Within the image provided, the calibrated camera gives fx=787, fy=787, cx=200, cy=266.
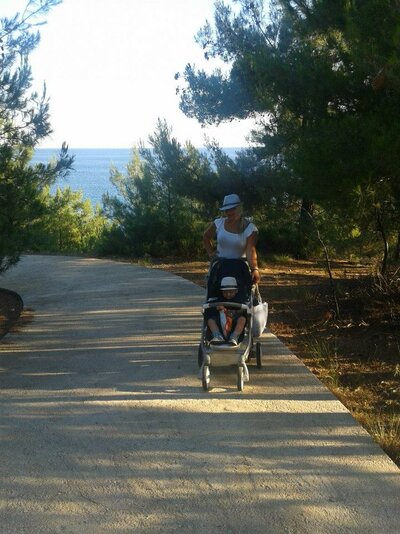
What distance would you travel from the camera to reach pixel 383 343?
31.4ft

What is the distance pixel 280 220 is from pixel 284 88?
21.9 ft

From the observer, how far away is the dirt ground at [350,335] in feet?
22.4

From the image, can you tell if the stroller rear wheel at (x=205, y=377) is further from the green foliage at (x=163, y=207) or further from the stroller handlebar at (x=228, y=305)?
the green foliage at (x=163, y=207)

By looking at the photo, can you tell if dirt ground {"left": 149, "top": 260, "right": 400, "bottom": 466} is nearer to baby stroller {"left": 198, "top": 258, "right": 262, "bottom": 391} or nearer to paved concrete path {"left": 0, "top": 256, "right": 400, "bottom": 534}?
paved concrete path {"left": 0, "top": 256, "right": 400, "bottom": 534}

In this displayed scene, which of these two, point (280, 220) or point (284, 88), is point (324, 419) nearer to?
point (284, 88)

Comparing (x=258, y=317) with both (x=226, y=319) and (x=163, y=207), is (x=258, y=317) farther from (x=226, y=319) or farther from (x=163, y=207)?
(x=163, y=207)

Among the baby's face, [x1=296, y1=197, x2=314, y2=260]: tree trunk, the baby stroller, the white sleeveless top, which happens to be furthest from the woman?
[x1=296, y1=197, x2=314, y2=260]: tree trunk

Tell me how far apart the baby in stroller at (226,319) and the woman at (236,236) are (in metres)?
0.44

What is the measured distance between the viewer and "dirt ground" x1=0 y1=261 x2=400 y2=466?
6906mm

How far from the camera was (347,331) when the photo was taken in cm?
1038

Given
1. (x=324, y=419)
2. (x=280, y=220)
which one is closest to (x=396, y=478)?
(x=324, y=419)

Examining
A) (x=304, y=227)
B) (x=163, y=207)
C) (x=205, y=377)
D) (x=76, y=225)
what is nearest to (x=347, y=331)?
(x=205, y=377)

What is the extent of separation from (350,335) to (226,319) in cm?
353

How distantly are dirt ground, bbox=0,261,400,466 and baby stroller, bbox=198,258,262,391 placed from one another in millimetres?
926
